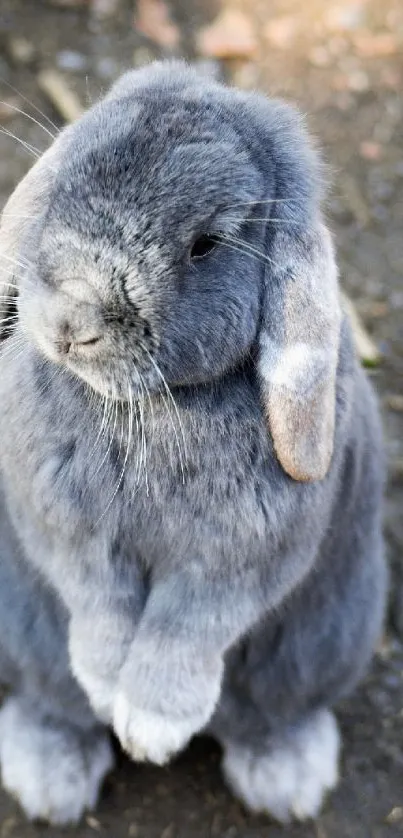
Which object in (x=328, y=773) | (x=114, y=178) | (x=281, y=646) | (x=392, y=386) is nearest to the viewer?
(x=114, y=178)

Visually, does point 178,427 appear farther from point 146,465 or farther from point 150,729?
point 150,729

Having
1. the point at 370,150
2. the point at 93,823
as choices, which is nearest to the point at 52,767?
the point at 93,823

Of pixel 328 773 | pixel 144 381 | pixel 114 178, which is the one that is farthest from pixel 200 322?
pixel 328 773

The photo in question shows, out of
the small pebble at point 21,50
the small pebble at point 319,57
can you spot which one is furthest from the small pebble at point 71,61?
the small pebble at point 319,57

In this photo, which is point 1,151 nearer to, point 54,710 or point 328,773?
point 54,710

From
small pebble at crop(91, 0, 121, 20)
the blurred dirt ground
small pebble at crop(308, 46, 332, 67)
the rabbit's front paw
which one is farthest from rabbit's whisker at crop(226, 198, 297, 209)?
small pebble at crop(91, 0, 121, 20)

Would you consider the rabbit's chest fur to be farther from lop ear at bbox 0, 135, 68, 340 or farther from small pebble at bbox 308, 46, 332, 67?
small pebble at bbox 308, 46, 332, 67

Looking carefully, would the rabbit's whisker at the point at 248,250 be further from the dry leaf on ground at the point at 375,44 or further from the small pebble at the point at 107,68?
the dry leaf on ground at the point at 375,44
